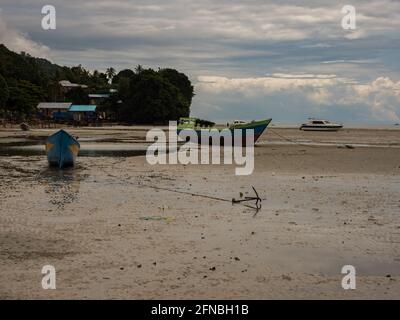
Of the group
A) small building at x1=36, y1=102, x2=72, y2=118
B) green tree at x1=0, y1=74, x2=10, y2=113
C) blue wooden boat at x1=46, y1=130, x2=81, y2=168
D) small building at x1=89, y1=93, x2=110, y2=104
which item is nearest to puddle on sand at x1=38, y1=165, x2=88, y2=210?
blue wooden boat at x1=46, y1=130, x2=81, y2=168

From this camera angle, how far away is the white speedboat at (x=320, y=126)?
258 feet

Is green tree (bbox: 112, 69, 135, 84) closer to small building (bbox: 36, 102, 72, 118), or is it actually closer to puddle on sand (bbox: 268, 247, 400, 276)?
small building (bbox: 36, 102, 72, 118)

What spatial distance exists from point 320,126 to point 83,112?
38.0 meters

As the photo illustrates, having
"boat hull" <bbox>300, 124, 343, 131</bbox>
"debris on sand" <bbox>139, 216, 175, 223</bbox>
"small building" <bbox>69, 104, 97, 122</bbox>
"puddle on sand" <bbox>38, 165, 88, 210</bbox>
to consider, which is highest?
"small building" <bbox>69, 104, 97, 122</bbox>

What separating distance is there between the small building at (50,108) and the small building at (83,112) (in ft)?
4.15

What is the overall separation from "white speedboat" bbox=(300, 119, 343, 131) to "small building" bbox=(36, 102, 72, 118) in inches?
1516

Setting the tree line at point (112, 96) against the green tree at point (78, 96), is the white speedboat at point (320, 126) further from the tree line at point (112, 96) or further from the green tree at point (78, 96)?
the green tree at point (78, 96)

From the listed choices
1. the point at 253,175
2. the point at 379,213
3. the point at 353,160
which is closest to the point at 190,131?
the point at 353,160

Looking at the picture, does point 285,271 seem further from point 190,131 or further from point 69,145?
point 190,131

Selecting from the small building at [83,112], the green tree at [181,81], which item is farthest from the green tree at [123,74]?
the small building at [83,112]

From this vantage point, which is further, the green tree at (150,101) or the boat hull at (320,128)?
the green tree at (150,101)

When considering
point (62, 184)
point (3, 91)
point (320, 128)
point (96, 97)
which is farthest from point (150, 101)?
point (62, 184)

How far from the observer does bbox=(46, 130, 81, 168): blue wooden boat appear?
24828 mm

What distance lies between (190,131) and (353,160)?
1786 centimetres
